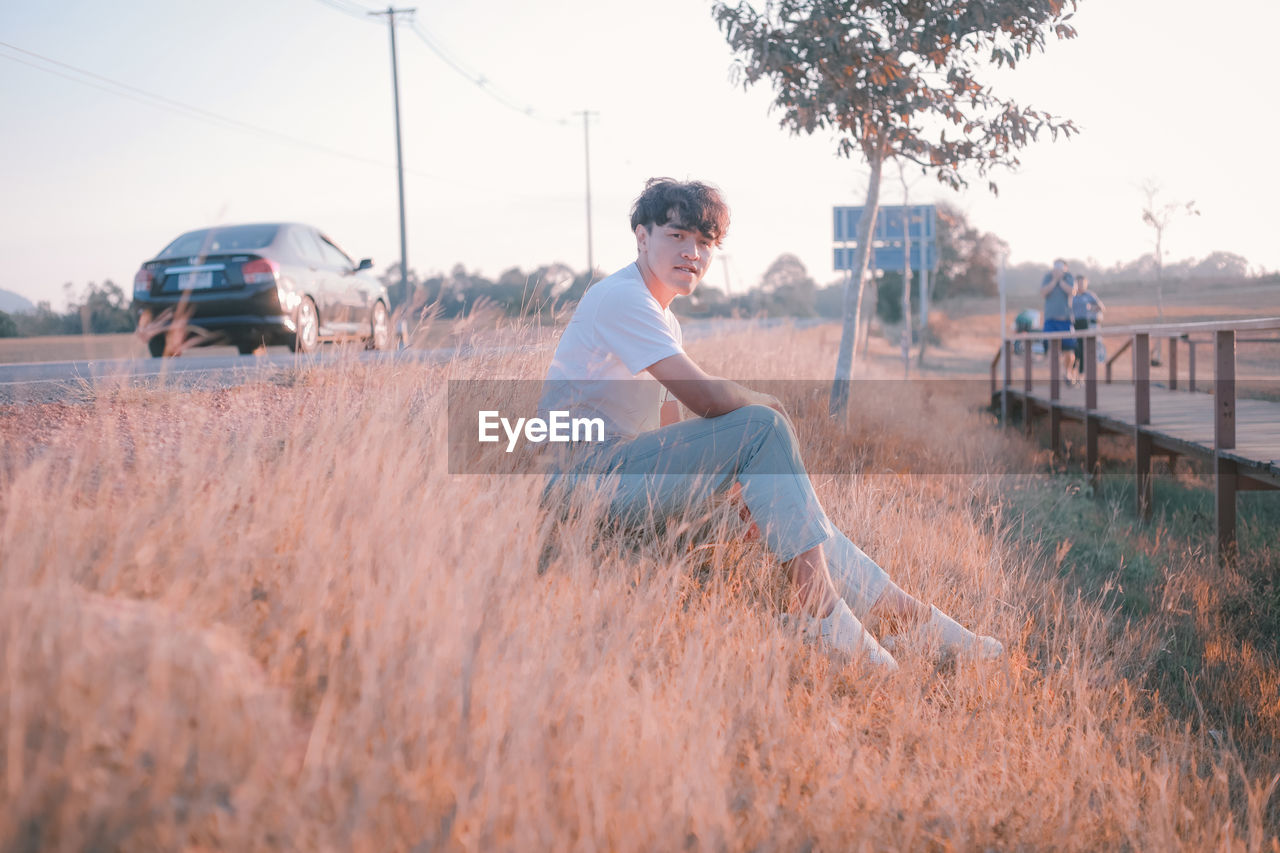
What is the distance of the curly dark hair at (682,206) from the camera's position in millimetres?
3115

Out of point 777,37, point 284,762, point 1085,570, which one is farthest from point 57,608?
point 777,37

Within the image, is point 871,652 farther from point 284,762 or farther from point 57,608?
point 57,608

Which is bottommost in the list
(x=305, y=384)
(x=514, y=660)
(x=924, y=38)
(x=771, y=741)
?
(x=771, y=741)

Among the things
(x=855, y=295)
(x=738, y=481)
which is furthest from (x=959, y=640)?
(x=855, y=295)

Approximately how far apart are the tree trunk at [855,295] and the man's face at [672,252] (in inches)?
181

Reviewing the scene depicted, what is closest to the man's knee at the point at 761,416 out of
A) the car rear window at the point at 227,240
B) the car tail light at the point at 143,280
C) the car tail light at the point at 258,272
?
the car tail light at the point at 258,272

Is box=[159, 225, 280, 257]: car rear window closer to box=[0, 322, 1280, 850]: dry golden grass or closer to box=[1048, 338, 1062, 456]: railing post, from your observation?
box=[0, 322, 1280, 850]: dry golden grass

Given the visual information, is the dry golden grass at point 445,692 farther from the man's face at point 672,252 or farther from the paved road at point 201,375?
the man's face at point 672,252

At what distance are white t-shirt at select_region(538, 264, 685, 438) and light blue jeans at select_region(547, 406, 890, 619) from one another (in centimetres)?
24

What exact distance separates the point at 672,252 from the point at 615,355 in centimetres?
43

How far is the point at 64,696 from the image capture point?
4.40 feet

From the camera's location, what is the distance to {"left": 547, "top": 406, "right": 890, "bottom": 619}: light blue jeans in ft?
9.14

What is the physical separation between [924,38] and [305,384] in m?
5.88

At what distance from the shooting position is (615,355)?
3100 millimetres
